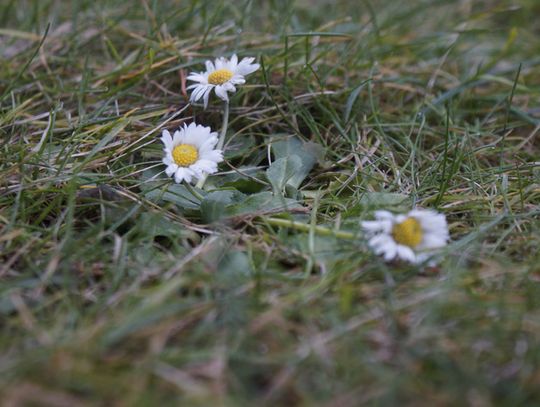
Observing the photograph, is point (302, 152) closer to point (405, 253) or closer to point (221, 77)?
point (221, 77)

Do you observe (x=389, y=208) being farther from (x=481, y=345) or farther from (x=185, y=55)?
(x=185, y=55)

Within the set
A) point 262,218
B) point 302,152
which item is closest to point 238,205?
point 262,218

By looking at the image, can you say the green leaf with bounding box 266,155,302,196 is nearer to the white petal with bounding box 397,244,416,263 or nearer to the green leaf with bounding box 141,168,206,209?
the green leaf with bounding box 141,168,206,209

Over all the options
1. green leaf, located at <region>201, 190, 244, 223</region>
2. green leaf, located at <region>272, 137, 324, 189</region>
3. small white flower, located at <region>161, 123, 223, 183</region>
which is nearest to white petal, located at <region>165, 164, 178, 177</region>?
small white flower, located at <region>161, 123, 223, 183</region>

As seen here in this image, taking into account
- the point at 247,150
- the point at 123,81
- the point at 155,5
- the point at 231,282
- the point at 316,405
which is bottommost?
the point at 316,405

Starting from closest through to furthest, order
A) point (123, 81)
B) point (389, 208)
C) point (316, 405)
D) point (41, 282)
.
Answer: point (316, 405) → point (41, 282) → point (389, 208) → point (123, 81)

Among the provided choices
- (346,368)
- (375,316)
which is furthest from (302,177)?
(346,368)
